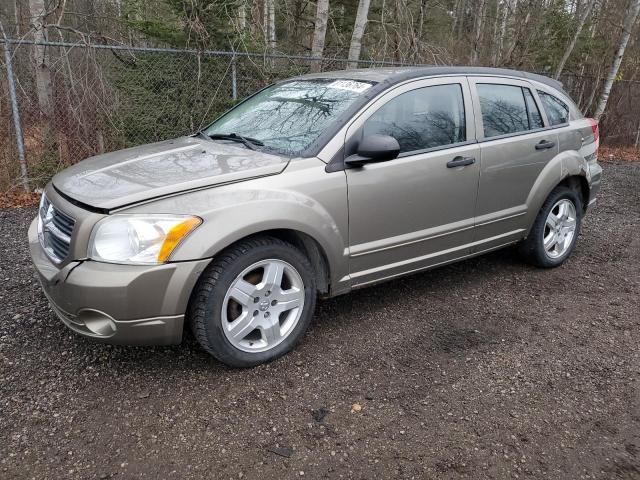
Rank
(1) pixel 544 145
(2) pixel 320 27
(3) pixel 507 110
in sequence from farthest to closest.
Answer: (2) pixel 320 27, (1) pixel 544 145, (3) pixel 507 110

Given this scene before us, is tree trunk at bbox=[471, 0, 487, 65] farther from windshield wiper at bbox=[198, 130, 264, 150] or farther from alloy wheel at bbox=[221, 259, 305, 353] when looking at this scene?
alloy wheel at bbox=[221, 259, 305, 353]

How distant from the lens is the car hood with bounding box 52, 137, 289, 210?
2730 millimetres

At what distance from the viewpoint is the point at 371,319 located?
3707 millimetres

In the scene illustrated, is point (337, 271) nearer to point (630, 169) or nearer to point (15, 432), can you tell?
point (15, 432)

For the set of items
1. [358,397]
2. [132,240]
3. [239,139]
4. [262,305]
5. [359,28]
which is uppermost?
[359,28]

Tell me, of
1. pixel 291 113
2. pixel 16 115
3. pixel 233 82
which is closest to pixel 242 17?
pixel 233 82

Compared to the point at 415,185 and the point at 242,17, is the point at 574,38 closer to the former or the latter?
the point at 242,17

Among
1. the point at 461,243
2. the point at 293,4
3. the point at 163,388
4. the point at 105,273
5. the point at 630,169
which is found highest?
the point at 293,4

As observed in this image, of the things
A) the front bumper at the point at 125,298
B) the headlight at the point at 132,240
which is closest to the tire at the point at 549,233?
the front bumper at the point at 125,298

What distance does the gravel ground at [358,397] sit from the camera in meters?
2.36

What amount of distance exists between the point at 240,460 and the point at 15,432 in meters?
1.09

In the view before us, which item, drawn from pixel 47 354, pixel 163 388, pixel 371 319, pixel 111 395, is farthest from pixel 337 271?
pixel 47 354

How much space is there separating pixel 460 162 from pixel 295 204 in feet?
4.53

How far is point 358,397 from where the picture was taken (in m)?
2.81
